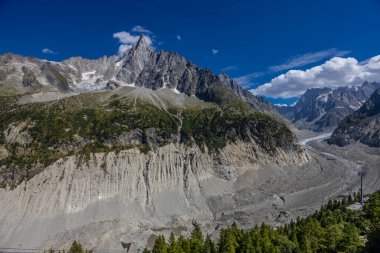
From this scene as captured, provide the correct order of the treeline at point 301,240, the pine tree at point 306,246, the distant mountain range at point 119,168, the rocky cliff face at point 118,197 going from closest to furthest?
the treeline at point 301,240, the pine tree at point 306,246, the rocky cliff face at point 118,197, the distant mountain range at point 119,168

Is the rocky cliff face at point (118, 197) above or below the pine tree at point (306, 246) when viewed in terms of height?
above

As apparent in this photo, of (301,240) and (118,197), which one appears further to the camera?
(118,197)

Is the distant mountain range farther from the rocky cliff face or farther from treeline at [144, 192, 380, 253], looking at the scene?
treeline at [144, 192, 380, 253]

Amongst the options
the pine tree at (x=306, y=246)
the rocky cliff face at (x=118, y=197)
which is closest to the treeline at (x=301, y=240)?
the pine tree at (x=306, y=246)

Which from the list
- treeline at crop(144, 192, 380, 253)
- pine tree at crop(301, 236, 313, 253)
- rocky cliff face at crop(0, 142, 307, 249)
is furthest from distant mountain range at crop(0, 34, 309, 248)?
pine tree at crop(301, 236, 313, 253)

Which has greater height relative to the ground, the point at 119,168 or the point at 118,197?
the point at 119,168

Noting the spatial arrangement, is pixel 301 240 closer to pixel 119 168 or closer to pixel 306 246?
pixel 306 246

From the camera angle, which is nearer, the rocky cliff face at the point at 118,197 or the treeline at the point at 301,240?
the treeline at the point at 301,240

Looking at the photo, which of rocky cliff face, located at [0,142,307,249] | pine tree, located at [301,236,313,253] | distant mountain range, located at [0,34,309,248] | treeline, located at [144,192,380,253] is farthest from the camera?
distant mountain range, located at [0,34,309,248]

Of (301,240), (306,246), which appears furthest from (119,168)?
(306,246)

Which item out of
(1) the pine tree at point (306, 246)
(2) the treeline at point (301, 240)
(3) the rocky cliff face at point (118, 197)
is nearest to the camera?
(2) the treeline at point (301, 240)

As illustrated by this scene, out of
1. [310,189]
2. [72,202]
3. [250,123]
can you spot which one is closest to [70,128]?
[72,202]

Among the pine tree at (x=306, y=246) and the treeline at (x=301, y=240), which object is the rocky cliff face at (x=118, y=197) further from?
the pine tree at (x=306, y=246)

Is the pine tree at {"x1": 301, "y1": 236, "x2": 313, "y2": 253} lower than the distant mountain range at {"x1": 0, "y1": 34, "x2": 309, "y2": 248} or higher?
lower
